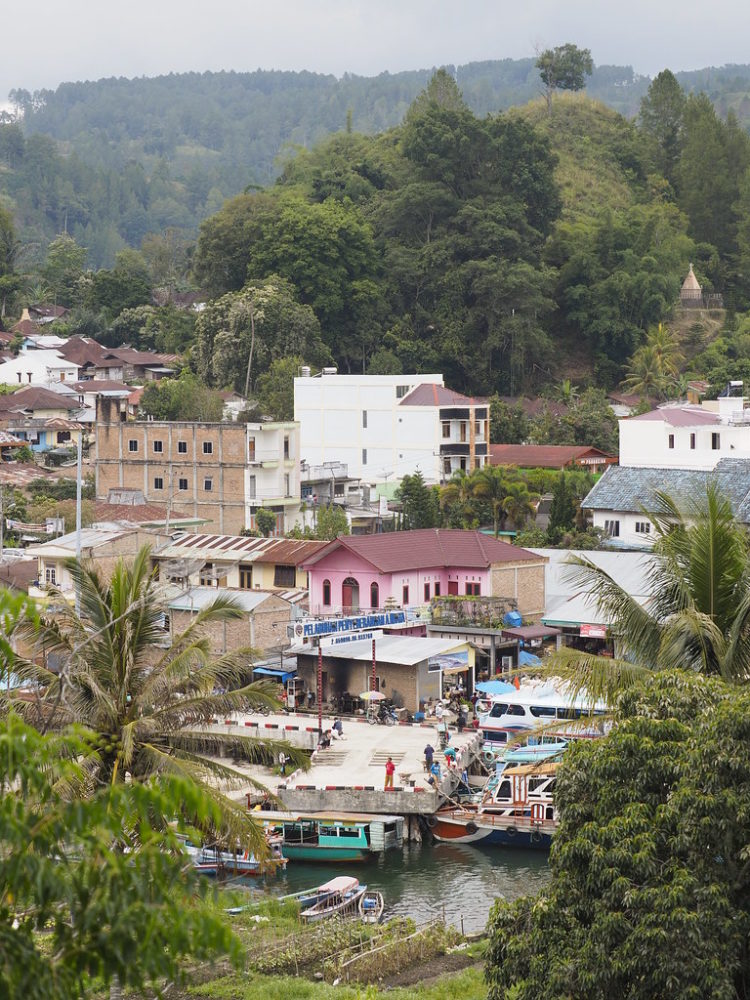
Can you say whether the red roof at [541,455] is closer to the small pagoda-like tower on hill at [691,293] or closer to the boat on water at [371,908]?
the small pagoda-like tower on hill at [691,293]

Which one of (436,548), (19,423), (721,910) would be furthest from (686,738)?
(19,423)

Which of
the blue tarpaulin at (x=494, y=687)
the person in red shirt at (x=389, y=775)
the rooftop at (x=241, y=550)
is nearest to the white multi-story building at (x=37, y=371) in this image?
the rooftop at (x=241, y=550)

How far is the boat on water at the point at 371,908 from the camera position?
70.1ft

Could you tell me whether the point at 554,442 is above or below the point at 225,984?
above

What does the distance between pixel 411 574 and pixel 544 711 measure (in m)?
8.76

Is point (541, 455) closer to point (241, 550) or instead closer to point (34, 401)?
point (241, 550)

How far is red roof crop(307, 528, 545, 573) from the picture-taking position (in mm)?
37031

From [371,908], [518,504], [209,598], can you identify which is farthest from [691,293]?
[371,908]

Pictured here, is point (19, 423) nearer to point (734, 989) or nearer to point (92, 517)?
point (92, 517)

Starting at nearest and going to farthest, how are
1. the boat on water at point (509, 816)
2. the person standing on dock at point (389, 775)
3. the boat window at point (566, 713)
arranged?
the boat on water at point (509, 816) → the person standing on dock at point (389, 775) → the boat window at point (566, 713)

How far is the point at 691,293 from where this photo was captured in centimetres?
8306

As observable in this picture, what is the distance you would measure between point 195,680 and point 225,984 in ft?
14.0

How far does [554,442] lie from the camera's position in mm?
62906

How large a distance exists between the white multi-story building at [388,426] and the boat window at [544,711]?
90.0ft
